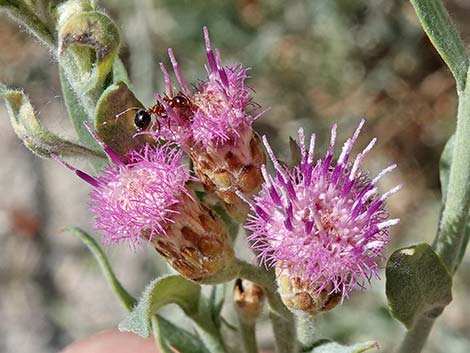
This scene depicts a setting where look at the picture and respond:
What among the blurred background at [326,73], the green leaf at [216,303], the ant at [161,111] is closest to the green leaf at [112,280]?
the green leaf at [216,303]

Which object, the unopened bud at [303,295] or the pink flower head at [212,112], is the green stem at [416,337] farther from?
the pink flower head at [212,112]

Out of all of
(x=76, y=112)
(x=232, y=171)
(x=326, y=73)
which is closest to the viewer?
(x=232, y=171)

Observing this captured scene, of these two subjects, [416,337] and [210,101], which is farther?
[416,337]

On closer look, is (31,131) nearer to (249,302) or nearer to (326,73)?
(249,302)

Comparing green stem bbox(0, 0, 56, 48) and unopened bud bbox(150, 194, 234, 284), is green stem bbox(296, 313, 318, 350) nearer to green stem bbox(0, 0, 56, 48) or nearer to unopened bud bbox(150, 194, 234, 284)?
unopened bud bbox(150, 194, 234, 284)

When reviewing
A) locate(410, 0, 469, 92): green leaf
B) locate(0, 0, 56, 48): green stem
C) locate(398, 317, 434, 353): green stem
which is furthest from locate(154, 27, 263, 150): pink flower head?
locate(398, 317, 434, 353): green stem

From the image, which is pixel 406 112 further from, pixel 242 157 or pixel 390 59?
pixel 242 157

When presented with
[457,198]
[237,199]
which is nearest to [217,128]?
[237,199]
